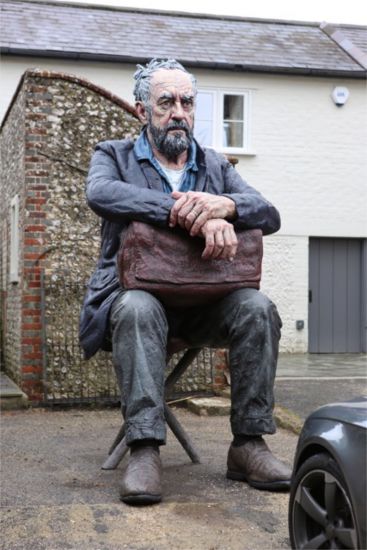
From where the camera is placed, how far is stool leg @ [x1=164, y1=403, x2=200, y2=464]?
4.08 metres

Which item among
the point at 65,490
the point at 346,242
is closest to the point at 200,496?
the point at 65,490

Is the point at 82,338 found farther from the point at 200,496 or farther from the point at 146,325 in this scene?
the point at 200,496

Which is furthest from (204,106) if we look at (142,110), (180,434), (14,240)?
(180,434)

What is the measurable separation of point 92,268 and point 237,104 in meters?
9.77

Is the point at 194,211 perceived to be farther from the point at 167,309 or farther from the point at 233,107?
the point at 233,107

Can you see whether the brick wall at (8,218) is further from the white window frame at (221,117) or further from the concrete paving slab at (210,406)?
the white window frame at (221,117)

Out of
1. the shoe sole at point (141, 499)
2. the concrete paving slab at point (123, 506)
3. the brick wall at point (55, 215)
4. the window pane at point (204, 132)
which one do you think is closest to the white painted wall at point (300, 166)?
the window pane at point (204, 132)

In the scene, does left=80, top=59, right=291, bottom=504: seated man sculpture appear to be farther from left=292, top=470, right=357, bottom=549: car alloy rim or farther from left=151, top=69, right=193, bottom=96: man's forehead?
left=292, top=470, right=357, bottom=549: car alloy rim

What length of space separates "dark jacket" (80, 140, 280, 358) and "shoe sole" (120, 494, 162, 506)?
31.6 inches

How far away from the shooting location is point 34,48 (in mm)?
14945

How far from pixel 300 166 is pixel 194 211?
43.6ft

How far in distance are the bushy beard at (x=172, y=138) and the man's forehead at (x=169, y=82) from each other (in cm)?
16

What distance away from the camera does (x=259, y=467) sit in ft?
11.6

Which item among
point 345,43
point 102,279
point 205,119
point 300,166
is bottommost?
point 102,279
